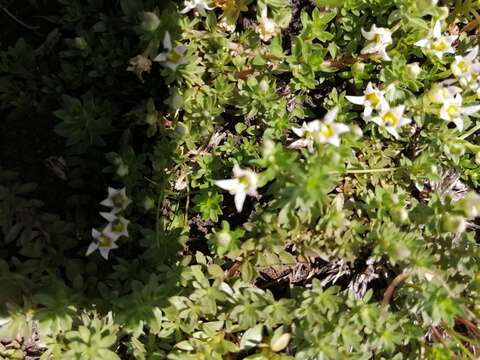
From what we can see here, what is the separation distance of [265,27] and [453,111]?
→ 1.33 m

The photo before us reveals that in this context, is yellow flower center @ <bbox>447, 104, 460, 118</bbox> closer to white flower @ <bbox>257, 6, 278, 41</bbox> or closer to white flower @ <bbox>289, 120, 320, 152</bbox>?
white flower @ <bbox>289, 120, 320, 152</bbox>

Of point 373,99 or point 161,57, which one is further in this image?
point 373,99

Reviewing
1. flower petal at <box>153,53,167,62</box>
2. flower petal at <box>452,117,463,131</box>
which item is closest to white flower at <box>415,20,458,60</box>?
flower petal at <box>452,117,463,131</box>

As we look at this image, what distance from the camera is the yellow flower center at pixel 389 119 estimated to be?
3.50m

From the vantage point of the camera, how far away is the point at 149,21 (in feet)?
10.3

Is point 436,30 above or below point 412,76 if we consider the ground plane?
above

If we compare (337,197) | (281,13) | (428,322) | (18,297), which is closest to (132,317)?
(18,297)

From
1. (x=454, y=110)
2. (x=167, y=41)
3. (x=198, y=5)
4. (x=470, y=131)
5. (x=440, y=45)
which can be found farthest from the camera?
(x=470, y=131)

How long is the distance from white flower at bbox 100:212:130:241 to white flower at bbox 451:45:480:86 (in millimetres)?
2338

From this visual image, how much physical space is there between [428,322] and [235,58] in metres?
2.03

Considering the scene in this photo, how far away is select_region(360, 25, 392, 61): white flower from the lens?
3.52m

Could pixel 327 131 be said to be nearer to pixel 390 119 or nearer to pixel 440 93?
pixel 390 119

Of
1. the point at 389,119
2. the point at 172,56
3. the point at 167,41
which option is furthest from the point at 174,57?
the point at 389,119

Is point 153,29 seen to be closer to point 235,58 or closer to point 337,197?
point 235,58
